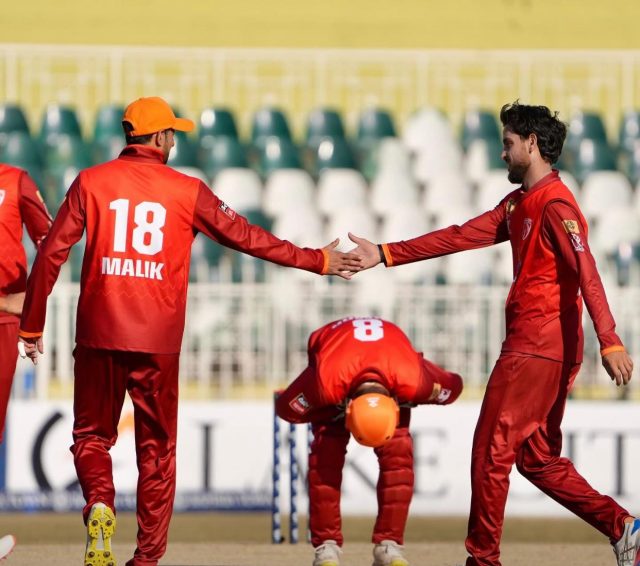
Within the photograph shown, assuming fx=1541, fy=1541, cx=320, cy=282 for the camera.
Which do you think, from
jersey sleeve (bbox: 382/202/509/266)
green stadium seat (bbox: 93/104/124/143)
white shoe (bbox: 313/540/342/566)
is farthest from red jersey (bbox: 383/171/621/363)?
green stadium seat (bbox: 93/104/124/143)

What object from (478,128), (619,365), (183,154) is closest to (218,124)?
(183,154)

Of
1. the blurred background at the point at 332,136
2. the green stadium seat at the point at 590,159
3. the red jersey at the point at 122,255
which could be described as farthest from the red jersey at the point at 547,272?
the green stadium seat at the point at 590,159

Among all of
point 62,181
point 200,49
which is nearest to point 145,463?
→ point 62,181

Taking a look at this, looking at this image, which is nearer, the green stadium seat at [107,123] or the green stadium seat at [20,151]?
the green stadium seat at [20,151]

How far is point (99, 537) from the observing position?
6.05 meters

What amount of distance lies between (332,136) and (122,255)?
1039 cm

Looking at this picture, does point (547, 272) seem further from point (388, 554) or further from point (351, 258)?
point (388, 554)

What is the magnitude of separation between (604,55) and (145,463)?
12250 mm

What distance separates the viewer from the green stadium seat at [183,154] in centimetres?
1562

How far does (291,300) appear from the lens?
12023 mm

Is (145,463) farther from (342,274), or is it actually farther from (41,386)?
(41,386)

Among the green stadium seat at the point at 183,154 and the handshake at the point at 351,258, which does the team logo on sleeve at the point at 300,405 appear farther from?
the green stadium seat at the point at 183,154

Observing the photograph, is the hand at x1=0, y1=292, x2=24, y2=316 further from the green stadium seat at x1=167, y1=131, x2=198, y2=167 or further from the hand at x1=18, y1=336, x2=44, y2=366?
the green stadium seat at x1=167, y1=131, x2=198, y2=167

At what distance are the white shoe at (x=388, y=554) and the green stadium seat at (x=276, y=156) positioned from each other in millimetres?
8893
